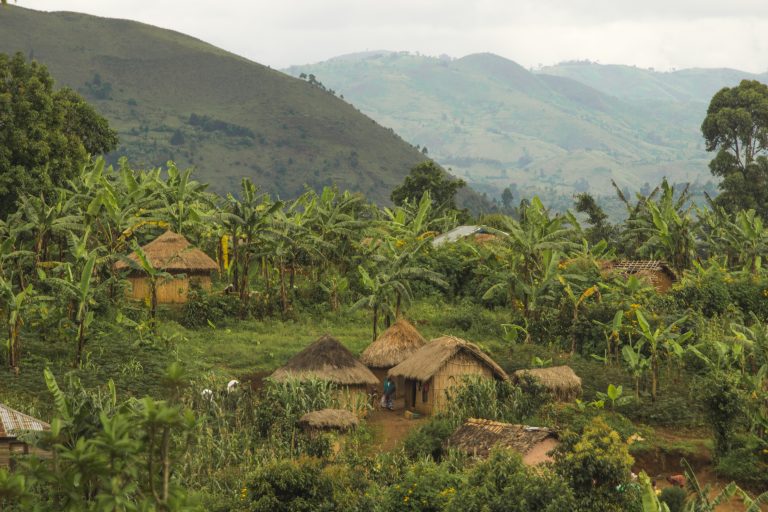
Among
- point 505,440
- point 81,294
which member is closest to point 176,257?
point 81,294

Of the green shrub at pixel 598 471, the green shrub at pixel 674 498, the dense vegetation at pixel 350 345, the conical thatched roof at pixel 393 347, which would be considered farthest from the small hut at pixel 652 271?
the green shrub at pixel 598 471

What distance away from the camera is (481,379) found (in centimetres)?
2389

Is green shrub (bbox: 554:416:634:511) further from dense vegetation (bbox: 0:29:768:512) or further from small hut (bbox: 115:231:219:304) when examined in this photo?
small hut (bbox: 115:231:219:304)

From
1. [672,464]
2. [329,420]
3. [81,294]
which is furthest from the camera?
[81,294]

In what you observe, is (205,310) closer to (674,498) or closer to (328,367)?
(328,367)

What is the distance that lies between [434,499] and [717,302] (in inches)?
616

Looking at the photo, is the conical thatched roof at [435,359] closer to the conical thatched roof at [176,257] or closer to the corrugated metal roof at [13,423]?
the corrugated metal roof at [13,423]

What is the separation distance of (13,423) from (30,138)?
17.1m

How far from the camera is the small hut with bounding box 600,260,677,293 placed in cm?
3406

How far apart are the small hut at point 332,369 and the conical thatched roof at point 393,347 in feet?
3.98

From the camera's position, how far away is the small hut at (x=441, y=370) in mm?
24062

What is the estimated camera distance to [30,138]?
3425 cm

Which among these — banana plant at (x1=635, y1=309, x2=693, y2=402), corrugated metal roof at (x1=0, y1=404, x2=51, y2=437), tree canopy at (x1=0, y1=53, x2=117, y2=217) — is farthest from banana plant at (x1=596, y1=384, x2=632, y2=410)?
tree canopy at (x1=0, y1=53, x2=117, y2=217)

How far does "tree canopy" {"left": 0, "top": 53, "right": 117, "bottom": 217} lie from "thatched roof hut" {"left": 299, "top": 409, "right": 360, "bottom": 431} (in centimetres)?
1480
